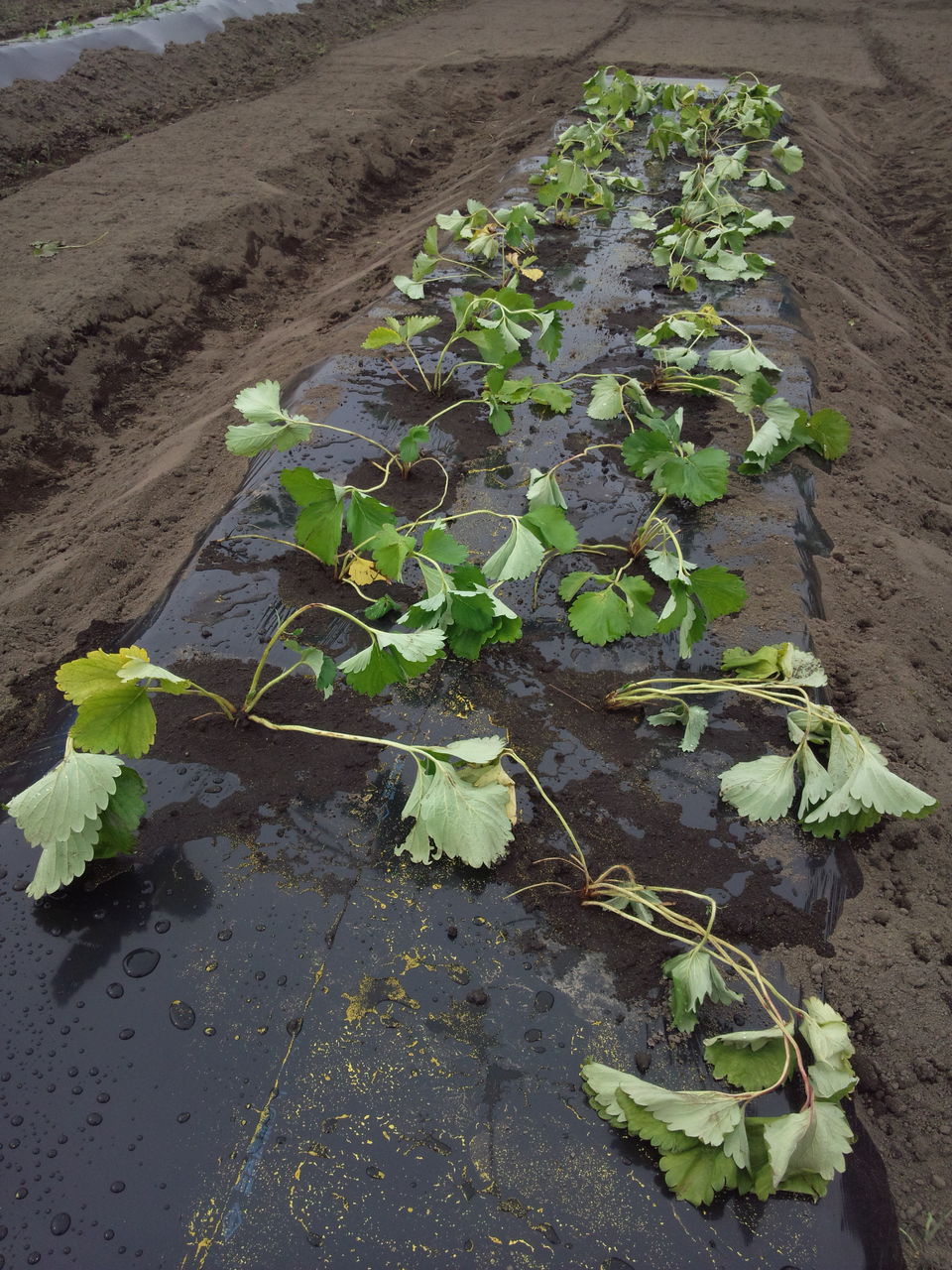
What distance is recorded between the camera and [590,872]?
198cm

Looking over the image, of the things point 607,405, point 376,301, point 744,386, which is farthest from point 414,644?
point 376,301

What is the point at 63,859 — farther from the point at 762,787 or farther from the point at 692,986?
the point at 762,787

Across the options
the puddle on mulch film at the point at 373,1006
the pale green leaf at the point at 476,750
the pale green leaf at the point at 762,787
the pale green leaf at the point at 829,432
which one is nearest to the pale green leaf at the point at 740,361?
the pale green leaf at the point at 829,432

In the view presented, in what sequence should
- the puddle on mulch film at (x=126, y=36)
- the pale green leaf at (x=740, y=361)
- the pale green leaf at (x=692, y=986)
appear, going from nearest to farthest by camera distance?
1. the pale green leaf at (x=692, y=986)
2. the pale green leaf at (x=740, y=361)
3. the puddle on mulch film at (x=126, y=36)

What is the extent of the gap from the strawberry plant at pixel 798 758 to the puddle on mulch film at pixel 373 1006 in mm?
92

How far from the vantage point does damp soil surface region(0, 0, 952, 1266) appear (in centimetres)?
211

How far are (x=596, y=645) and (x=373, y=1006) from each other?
1.33 metres

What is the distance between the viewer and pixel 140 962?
5.76 feet

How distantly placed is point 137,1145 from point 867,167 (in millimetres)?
10994

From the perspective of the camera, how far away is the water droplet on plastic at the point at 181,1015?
5.46 ft

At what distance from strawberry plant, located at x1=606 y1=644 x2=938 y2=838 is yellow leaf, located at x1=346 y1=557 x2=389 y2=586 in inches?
36.1

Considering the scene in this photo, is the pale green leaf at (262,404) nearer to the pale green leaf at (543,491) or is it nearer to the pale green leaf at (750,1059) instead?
the pale green leaf at (543,491)

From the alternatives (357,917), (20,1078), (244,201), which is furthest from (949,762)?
(244,201)

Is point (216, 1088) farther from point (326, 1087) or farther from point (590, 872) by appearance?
point (590, 872)
